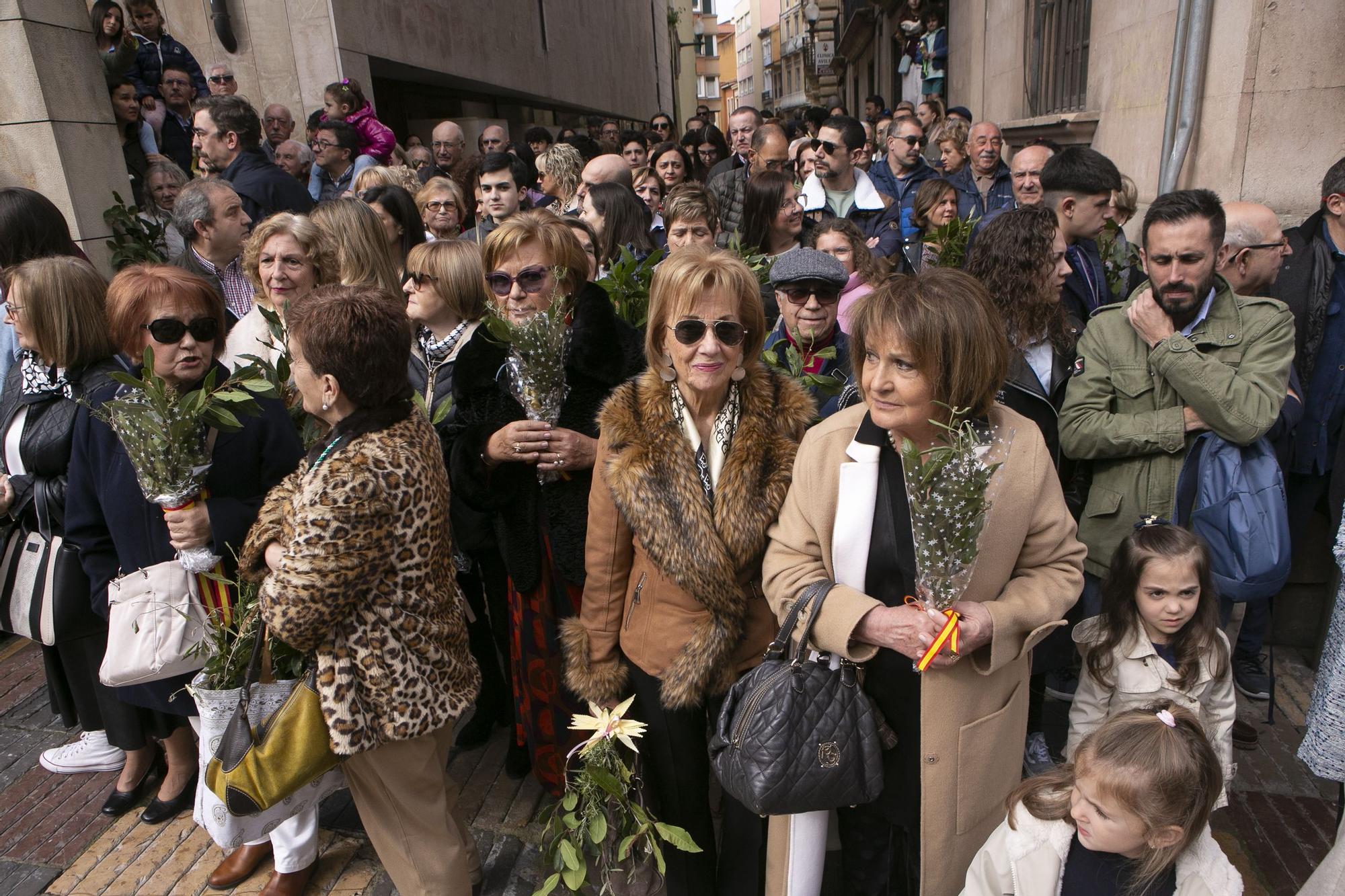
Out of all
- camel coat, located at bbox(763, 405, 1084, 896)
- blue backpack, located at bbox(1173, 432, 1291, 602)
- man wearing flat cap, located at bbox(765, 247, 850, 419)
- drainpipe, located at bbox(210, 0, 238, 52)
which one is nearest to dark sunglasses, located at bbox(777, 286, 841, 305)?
man wearing flat cap, located at bbox(765, 247, 850, 419)

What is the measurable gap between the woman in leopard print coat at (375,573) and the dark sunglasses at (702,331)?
853 millimetres

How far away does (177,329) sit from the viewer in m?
2.92

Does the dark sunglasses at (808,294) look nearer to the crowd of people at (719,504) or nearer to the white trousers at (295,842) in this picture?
the crowd of people at (719,504)

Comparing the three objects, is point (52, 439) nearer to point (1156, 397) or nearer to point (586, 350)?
point (586, 350)

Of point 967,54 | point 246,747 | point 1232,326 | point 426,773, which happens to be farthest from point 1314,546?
point 967,54

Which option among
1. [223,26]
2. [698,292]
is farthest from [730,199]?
[223,26]

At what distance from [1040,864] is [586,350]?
6.72 feet

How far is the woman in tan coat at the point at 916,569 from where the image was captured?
209 cm

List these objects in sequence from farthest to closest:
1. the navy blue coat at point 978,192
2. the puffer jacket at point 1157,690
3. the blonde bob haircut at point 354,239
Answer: the navy blue coat at point 978,192, the blonde bob haircut at point 354,239, the puffer jacket at point 1157,690

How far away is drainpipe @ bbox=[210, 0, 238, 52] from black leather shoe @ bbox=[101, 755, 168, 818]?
10.4m

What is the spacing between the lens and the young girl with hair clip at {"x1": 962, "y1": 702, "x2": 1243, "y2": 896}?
1.99 m

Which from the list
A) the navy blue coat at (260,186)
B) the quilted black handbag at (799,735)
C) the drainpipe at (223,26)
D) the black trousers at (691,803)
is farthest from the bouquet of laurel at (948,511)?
the drainpipe at (223,26)

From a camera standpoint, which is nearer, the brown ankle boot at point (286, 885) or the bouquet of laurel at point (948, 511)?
the bouquet of laurel at point (948, 511)

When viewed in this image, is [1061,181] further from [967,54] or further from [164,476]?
[967,54]
